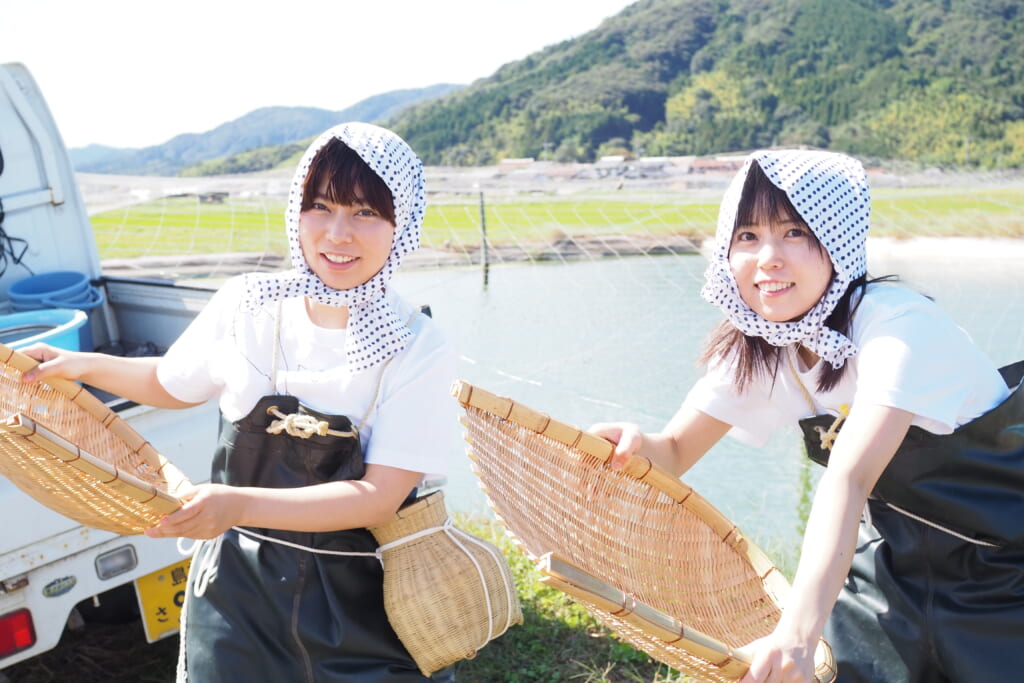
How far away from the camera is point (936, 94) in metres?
14.0

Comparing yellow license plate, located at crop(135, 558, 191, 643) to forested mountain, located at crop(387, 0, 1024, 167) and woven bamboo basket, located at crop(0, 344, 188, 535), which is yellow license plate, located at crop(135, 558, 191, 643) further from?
forested mountain, located at crop(387, 0, 1024, 167)

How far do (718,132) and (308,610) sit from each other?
13.1 meters

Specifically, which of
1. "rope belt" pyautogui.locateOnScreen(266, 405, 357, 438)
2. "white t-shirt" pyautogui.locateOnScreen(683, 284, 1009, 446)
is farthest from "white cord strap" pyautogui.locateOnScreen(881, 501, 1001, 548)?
"rope belt" pyautogui.locateOnScreen(266, 405, 357, 438)

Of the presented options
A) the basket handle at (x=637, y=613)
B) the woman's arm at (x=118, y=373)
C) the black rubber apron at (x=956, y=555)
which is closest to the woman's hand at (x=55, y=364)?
the woman's arm at (x=118, y=373)

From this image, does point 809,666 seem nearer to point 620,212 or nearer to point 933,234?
point 933,234

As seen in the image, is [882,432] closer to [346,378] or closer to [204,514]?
[346,378]

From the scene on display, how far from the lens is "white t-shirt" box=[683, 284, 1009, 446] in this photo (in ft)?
4.41

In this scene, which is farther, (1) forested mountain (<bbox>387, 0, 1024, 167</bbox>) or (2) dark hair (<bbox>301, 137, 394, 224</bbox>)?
(1) forested mountain (<bbox>387, 0, 1024, 167</bbox>)

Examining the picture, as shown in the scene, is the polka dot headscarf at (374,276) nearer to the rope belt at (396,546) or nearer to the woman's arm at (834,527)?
the rope belt at (396,546)

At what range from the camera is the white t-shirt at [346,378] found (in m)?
1.52

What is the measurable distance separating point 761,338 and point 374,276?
0.70m

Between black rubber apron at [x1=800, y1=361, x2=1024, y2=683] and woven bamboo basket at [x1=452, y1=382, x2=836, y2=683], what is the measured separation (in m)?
0.21

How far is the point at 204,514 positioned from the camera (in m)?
1.32

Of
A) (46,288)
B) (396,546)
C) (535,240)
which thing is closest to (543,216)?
(535,240)
